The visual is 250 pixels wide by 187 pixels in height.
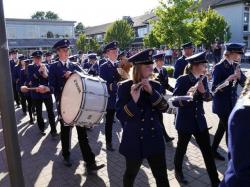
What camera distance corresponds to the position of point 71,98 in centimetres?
505

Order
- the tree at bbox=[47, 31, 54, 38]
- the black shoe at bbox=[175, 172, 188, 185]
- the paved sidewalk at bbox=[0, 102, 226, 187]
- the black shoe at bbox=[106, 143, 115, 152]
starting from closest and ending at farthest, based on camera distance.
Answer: the black shoe at bbox=[175, 172, 188, 185] < the paved sidewalk at bbox=[0, 102, 226, 187] < the black shoe at bbox=[106, 143, 115, 152] < the tree at bbox=[47, 31, 54, 38]

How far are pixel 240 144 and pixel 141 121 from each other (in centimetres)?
200

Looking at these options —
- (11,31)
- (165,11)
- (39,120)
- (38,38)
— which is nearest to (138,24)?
(38,38)

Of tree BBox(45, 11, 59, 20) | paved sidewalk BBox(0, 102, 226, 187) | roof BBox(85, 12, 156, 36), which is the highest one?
tree BBox(45, 11, 59, 20)

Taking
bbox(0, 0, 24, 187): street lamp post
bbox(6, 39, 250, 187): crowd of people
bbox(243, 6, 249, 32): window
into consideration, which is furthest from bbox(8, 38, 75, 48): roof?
bbox(0, 0, 24, 187): street lamp post

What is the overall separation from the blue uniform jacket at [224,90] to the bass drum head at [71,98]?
2376 millimetres

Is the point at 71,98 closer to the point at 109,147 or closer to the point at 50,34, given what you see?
the point at 109,147

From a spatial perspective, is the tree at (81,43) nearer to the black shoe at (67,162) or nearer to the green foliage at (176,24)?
the green foliage at (176,24)

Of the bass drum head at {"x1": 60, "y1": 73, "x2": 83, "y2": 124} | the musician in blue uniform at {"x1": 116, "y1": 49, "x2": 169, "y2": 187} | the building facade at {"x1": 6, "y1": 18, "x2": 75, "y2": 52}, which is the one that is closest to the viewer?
the musician in blue uniform at {"x1": 116, "y1": 49, "x2": 169, "y2": 187}

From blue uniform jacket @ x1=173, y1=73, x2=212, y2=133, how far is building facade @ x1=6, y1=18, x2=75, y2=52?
157 ft

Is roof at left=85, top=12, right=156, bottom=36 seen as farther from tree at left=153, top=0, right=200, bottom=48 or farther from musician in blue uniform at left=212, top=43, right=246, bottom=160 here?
musician in blue uniform at left=212, top=43, right=246, bottom=160

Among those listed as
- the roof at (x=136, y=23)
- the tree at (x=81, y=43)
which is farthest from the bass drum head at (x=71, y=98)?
the roof at (x=136, y=23)

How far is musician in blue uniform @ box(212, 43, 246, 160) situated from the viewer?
5613 mm

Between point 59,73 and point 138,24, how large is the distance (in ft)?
182
